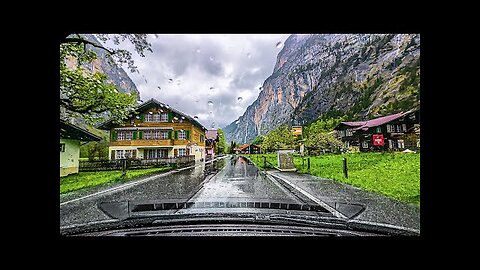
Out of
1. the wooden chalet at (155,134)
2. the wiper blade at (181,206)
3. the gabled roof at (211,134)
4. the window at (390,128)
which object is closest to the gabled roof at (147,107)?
the wooden chalet at (155,134)

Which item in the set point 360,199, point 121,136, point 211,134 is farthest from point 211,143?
point 360,199

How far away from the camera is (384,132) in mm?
2496

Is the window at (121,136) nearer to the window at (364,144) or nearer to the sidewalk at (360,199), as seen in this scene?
the sidewalk at (360,199)

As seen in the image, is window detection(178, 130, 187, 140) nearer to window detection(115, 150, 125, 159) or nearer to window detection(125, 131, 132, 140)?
window detection(125, 131, 132, 140)

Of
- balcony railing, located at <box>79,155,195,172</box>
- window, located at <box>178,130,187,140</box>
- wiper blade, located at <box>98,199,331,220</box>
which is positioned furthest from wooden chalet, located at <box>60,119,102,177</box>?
window, located at <box>178,130,187,140</box>

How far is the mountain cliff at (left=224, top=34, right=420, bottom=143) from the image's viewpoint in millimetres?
2223

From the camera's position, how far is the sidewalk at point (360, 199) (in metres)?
2.01

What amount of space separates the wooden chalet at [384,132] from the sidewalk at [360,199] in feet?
1.34

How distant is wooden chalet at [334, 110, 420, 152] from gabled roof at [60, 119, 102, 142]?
2.24 meters

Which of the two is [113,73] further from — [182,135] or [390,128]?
[390,128]
